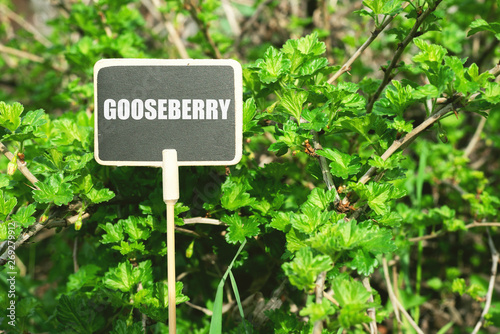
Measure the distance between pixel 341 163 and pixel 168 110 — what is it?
1.66 ft

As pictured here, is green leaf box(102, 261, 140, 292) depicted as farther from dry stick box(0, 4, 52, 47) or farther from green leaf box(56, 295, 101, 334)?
dry stick box(0, 4, 52, 47)

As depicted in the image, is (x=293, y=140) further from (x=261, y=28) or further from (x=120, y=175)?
(x=261, y=28)

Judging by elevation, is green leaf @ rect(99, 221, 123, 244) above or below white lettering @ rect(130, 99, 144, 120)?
below

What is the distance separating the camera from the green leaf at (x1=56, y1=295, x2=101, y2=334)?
1319 millimetres

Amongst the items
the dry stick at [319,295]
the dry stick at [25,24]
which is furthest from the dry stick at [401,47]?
the dry stick at [25,24]

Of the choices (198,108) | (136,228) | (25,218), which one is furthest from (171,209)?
Result: (25,218)

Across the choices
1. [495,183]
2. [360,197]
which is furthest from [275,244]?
[495,183]

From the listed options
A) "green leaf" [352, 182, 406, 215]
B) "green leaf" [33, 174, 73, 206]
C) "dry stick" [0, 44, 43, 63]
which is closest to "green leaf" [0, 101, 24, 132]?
"green leaf" [33, 174, 73, 206]

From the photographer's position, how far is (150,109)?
1162mm

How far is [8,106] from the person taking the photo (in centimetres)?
111

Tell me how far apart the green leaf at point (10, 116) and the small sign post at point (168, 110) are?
20 cm

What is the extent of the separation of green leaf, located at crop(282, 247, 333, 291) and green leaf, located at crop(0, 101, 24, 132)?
0.83 metres

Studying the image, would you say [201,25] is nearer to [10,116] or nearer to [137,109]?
[137,109]

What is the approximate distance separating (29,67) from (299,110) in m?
3.33
